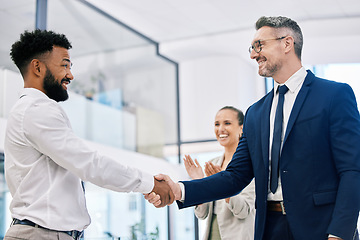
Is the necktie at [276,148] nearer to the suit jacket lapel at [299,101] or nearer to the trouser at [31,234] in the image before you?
the suit jacket lapel at [299,101]

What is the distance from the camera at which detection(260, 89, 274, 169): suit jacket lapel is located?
2.13 meters

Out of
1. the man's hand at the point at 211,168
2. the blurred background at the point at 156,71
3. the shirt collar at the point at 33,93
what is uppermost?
the blurred background at the point at 156,71

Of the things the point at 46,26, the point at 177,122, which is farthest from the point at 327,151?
the point at 177,122

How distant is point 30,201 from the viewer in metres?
1.97

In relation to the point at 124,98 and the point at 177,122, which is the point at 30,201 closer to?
the point at 124,98

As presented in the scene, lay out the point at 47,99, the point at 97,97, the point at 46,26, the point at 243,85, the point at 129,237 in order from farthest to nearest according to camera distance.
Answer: the point at 243,85
the point at 129,237
the point at 97,97
the point at 46,26
the point at 47,99

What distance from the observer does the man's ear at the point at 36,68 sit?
7.32ft

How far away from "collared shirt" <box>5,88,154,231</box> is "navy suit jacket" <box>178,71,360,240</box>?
2.20 feet

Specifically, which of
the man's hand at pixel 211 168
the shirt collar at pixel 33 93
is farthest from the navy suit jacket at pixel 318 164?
the shirt collar at pixel 33 93

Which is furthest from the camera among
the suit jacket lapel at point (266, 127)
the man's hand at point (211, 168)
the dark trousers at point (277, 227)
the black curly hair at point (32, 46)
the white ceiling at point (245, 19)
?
the white ceiling at point (245, 19)

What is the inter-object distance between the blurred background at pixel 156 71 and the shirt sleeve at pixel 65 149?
2652mm

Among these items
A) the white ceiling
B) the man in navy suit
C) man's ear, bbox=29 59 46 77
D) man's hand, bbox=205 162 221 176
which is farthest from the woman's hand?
the white ceiling

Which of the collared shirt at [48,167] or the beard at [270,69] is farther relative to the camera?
the beard at [270,69]

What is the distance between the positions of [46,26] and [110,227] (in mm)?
2494
